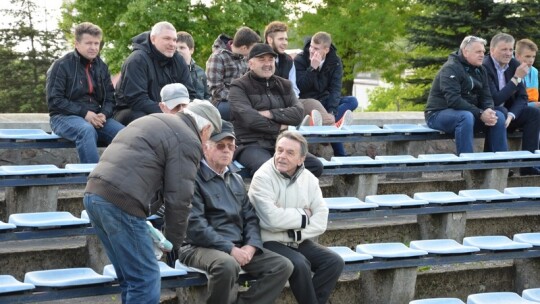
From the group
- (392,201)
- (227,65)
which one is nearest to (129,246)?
(392,201)

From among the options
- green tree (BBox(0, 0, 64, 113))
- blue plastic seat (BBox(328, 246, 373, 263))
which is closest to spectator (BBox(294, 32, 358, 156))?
blue plastic seat (BBox(328, 246, 373, 263))

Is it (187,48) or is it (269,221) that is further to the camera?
(187,48)

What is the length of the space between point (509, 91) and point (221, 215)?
4.28m

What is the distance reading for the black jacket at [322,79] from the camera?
8711mm

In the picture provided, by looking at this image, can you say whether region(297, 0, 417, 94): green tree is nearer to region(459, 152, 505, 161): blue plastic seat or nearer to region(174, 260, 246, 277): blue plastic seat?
region(459, 152, 505, 161): blue plastic seat

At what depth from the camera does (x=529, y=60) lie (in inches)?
354

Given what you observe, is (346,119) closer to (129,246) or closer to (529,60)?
(529,60)

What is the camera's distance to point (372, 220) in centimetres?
715

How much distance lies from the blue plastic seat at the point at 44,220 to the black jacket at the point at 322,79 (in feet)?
Result: 12.3

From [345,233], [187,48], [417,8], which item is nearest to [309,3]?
[417,8]

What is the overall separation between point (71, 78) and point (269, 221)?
89.1 inches

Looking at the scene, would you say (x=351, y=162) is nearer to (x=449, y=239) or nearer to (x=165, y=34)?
(x=449, y=239)

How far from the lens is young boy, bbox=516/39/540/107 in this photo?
29.6ft

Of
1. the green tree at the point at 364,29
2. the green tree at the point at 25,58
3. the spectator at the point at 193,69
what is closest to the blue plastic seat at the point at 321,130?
the spectator at the point at 193,69
